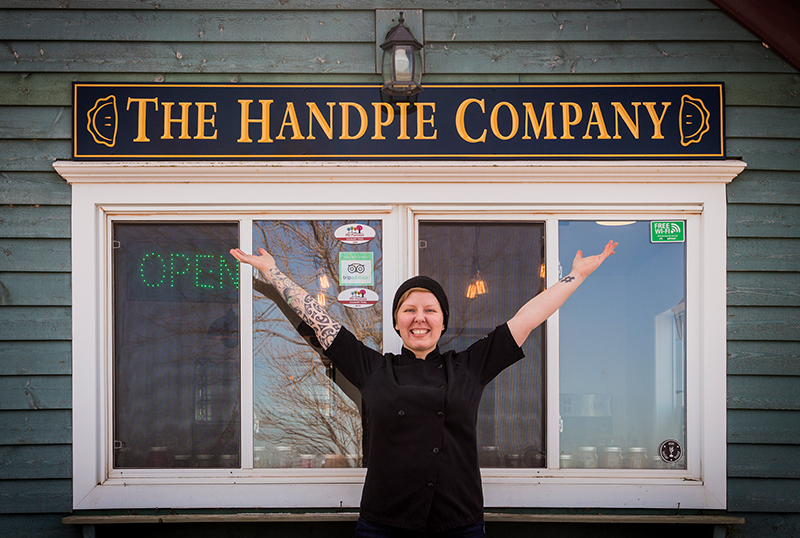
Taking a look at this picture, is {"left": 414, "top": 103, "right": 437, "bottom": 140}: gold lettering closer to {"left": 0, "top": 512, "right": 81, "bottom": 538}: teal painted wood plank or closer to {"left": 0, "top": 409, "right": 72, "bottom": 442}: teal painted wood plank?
{"left": 0, "top": 409, "right": 72, "bottom": 442}: teal painted wood plank

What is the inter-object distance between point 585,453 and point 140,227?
260cm

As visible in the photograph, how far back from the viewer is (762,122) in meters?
3.29

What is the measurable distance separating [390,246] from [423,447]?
1142 millimetres

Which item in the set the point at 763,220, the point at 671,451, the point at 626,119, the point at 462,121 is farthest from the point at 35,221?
the point at 763,220

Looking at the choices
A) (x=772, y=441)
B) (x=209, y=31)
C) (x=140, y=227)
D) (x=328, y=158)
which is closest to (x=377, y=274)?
(x=328, y=158)

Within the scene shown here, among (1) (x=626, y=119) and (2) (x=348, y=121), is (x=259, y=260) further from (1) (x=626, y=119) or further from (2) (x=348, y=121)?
(1) (x=626, y=119)

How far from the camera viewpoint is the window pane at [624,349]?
10.8 ft

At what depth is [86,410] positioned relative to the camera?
3.21 meters

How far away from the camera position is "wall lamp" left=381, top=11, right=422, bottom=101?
10.3 feet

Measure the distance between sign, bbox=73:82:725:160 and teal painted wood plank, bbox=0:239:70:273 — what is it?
19.9 inches

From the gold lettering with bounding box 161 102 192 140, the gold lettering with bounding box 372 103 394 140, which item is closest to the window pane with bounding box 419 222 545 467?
the gold lettering with bounding box 372 103 394 140

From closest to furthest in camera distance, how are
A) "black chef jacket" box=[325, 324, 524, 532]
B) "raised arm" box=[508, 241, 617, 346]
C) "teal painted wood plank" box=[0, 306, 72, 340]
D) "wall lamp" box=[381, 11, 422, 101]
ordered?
"black chef jacket" box=[325, 324, 524, 532]
"raised arm" box=[508, 241, 617, 346]
"wall lamp" box=[381, 11, 422, 101]
"teal painted wood plank" box=[0, 306, 72, 340]

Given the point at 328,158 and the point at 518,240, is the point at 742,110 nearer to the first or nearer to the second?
the point at 518,240

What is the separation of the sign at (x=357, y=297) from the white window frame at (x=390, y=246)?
103 mm
